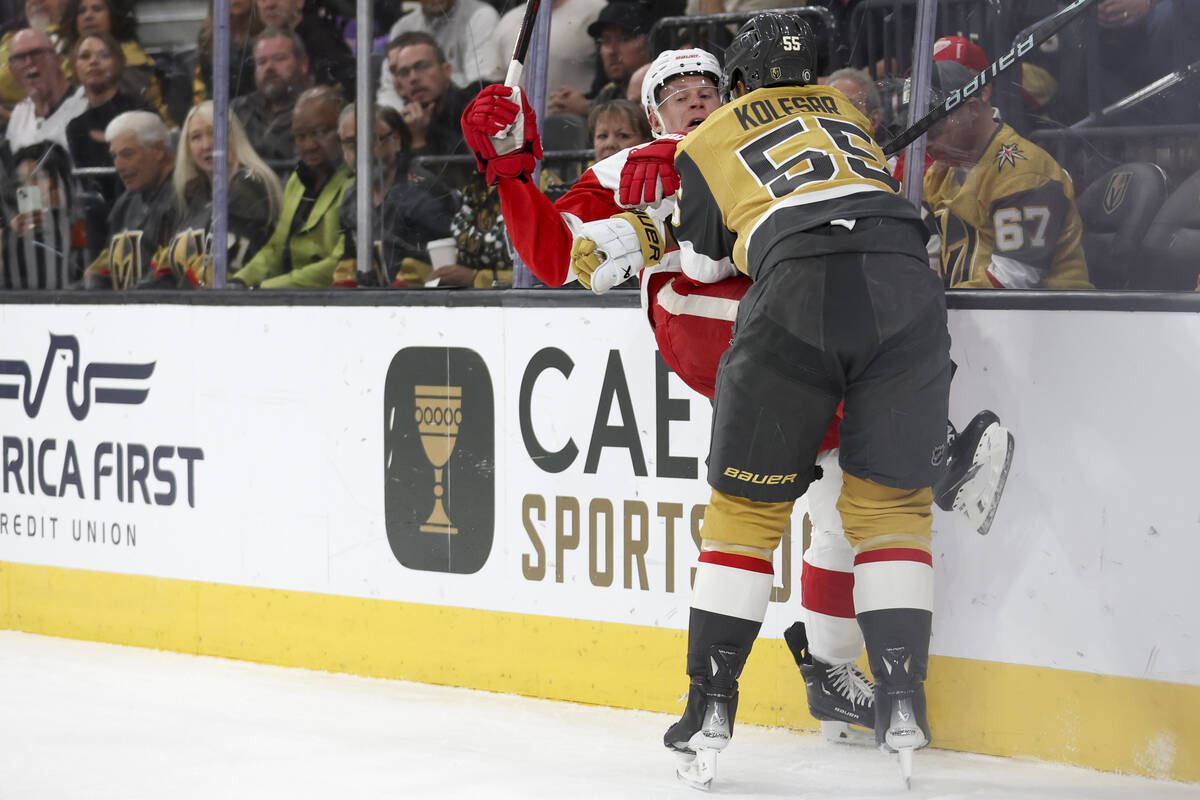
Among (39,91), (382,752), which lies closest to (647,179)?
(382,752)

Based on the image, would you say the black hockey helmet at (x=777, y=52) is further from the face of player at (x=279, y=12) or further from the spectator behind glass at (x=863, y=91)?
the face of player at (x=279, y=12)

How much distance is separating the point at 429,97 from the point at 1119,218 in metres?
1.88

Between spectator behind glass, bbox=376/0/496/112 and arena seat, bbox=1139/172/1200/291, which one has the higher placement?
spectator behind glass, bbox=376/0/496/112

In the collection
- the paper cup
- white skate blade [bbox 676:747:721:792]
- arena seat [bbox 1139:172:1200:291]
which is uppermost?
arena seat [bbox 1139:172:1200:291]

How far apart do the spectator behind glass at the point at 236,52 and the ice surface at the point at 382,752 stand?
1682 mm

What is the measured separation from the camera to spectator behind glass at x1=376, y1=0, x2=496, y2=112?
372 centimetres

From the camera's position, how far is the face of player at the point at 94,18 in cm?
435

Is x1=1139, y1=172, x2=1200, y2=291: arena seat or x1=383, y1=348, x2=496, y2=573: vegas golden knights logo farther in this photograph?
x1=383, y1=348, x2=496, y2=573: vegas golden knights logo

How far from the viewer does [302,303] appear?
351 centimetres

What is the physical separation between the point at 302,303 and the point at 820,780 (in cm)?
179

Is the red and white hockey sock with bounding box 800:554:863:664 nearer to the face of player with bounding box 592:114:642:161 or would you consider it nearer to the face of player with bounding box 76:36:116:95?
the face of player with bounding box 592:114:642:161

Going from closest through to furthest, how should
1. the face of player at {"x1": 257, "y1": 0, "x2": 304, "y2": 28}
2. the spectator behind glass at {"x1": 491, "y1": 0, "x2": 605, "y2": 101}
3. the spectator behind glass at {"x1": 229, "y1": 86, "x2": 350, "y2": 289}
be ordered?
the spectator behind glass at {"x1": 491, "y1": 0, "x2": 605, "y2": 101} → the spectator behind glass at {"x1": 229, "y1": 86, "x2": 350, "y2": 289} → the face of player at {"x1": 257, "y1": 0, "x2": 304, "y2": 28}

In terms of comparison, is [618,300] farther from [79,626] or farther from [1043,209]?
[79,626]

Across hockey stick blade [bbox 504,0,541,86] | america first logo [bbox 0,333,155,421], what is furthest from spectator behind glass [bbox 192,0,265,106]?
hockey stick blade [bbox 504,0,541,86]
